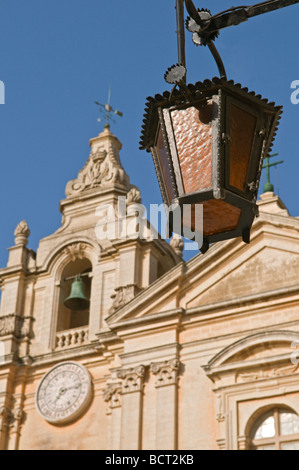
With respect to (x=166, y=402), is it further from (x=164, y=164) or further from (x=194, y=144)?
(x=194, y=144)

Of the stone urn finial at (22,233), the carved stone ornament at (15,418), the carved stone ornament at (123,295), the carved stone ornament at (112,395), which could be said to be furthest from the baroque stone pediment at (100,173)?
the carved stone ornament at (15,418)

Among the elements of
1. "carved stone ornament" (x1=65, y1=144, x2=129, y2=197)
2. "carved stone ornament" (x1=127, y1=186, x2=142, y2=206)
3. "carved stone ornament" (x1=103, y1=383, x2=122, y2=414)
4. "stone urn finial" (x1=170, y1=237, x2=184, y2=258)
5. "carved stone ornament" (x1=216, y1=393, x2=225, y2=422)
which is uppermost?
"carved stone ornament" (x1=65, y1=144, x2=129, y2=197)

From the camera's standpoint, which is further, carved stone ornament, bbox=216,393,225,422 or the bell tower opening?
the bell tower opening

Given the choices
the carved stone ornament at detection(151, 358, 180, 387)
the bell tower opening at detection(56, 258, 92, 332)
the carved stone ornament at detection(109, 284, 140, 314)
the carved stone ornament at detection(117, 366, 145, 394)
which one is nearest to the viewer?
the carved stone ornament at detection(151, 358, 180, 387)

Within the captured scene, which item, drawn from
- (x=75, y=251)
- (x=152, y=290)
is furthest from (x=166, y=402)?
(x=75, y=251)

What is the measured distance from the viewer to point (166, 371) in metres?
18.7

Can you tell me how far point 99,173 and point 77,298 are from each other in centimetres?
399

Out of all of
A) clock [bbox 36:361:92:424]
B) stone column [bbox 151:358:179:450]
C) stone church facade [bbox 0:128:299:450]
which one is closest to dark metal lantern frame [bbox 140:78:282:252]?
stone church facade [bbox 0:128:299:450]

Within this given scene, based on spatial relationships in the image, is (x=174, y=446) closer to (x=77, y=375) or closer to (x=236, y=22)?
(x=77, y=375)

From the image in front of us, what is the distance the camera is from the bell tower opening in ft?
70.1

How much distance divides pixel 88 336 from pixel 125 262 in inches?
73.8

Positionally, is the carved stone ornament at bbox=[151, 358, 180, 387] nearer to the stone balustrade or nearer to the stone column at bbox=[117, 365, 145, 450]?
the stone column at bbox=[117, 365, 145, 450]

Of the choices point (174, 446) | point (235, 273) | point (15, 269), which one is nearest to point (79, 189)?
point (15, 269)

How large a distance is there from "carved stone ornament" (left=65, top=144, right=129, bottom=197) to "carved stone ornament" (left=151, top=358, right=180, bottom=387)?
5983 millimetres
